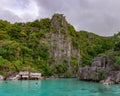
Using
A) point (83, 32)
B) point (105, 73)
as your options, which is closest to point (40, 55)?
point (105, 73)

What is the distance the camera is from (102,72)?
53.8 metres

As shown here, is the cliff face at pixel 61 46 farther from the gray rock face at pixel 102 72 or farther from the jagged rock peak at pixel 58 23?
the gray rock face at pixel 102 72

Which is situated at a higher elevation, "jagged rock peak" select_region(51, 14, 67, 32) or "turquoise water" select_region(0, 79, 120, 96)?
"jagged rock peak" select_region(51, 14, 67, 32)

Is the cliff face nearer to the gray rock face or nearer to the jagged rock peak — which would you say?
the jagged rock peak

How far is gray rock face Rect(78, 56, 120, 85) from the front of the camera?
50169mm

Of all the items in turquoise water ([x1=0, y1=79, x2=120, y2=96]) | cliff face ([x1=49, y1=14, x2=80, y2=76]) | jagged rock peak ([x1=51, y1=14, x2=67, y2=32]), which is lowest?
turquoise water ([x1=0, y1=79, x2=120, y2=96])

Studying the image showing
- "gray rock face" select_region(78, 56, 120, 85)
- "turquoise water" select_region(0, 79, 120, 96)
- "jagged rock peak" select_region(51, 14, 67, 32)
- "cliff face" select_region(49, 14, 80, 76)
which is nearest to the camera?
"turquoise water" select_region(0, 79, 120, 96)

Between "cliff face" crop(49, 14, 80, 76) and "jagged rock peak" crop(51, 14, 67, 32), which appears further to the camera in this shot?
"jagged rock peak" crop(51, 14, 67, 32)

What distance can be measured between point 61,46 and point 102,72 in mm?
35980

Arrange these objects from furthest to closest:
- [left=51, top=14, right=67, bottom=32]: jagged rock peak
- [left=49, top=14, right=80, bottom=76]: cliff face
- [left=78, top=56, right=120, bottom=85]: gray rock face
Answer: [left=51, top=14, right=67, bottom=32]: jagged rock peak, [left=49, top=14, right=80, bottom=76]: cliff face, [left=78, top=56, right=120, bottom=85]: gray rock face

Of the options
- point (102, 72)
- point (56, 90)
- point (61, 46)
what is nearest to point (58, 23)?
point (61, 46)

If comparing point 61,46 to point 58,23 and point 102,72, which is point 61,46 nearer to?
point 58,23

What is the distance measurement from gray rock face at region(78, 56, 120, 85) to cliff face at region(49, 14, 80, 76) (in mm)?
25113

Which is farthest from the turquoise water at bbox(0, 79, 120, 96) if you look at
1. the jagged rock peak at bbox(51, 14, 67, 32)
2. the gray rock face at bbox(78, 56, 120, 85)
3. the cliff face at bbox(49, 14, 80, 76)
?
the jagged rock peak at bbox(51, 14, 67, 32)
